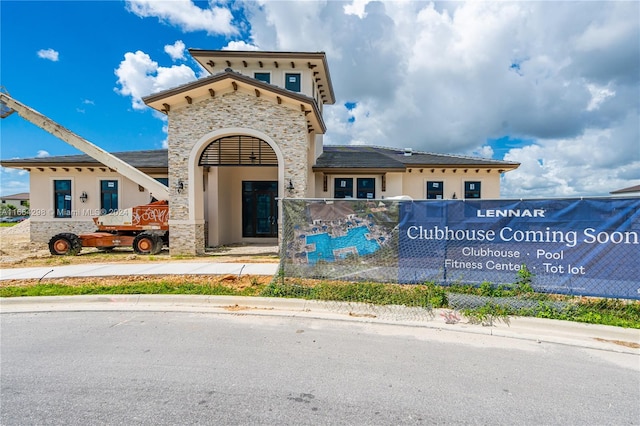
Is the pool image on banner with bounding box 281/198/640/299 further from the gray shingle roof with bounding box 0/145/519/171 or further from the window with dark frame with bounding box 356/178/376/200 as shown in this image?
the window with dark frame with bounding box 356/178/376/200

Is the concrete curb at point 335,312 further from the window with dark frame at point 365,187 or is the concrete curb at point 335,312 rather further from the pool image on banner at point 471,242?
the window with dark frame at point 365,187

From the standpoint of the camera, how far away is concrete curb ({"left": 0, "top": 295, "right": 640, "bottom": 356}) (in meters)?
4.71

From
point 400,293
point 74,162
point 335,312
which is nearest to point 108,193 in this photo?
point 74,162

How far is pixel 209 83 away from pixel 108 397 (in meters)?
10.9

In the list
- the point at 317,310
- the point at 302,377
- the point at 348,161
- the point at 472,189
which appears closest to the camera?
the point at 302,377

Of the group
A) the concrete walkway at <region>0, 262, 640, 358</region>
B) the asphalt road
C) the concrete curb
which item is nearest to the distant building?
the concrete walkway at <region>0, 262, 640, 358</region>

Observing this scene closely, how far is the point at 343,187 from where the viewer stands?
16594 mm

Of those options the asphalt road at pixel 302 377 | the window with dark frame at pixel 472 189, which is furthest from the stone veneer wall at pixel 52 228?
the window with dark frame at pixel 472 189

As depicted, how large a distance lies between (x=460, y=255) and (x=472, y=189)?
43.2 ft

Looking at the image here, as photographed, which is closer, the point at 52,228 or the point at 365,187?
the point at 365,187

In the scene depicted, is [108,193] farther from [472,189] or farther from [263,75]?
[472,189]

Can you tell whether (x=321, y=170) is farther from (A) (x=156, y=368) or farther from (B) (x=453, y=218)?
(A) (x=156, y=368)

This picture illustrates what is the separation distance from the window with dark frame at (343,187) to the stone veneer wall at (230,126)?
444 cm

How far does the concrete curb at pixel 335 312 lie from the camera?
15.5 ft
